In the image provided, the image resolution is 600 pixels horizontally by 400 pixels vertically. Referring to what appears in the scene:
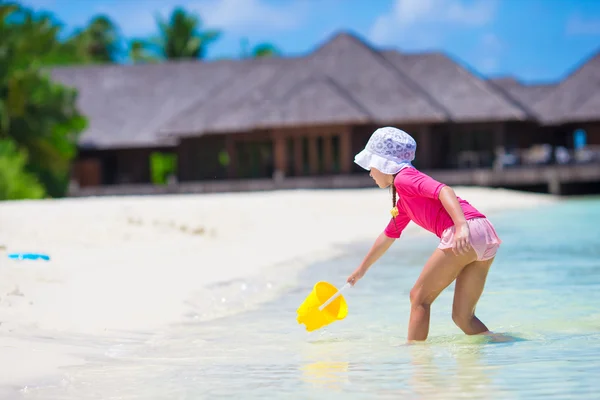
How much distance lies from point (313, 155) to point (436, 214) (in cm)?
2965

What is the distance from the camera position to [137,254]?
11.9 m

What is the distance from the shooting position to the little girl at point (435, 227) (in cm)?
566

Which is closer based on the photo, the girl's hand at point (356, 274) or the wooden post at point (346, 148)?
the girl's hand at point (356, 274)

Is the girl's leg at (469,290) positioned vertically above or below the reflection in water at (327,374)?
above

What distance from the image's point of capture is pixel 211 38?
60.6 m

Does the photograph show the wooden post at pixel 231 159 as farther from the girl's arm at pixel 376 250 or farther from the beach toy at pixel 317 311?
the girl's arm at pixel 376 250

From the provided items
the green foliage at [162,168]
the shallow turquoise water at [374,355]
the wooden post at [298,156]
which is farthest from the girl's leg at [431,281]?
the green foliage at [162,168]

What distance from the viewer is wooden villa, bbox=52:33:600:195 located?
115ft

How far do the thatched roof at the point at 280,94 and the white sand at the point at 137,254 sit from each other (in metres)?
11.2

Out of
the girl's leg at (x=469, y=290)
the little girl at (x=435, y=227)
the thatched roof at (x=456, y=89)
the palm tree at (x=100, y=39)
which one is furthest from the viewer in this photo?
the palm tree at (x=100, y=39)

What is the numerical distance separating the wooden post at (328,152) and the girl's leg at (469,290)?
95.6 ft

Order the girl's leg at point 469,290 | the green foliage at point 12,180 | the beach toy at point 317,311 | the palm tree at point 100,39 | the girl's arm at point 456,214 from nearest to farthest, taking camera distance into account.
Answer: the girl's arm at point 456,214 → the girl's leg at point 469,290 → the beach toy at point 317,311 → the green foliage at point 12,180 → the palm tree at point 100,39

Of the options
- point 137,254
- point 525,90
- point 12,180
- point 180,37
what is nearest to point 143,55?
point 180,37

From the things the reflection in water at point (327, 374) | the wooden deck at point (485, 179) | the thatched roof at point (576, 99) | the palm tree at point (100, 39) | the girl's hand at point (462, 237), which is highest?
the palm tree at point (100, 39)
